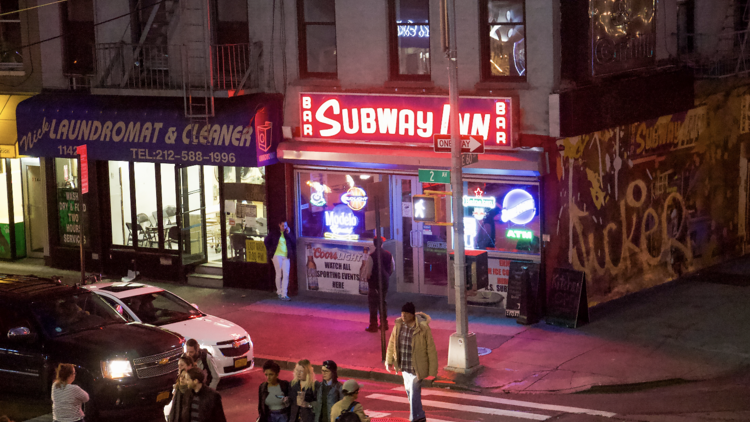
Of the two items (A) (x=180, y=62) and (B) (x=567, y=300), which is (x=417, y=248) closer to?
(B) (x=567, y=300)

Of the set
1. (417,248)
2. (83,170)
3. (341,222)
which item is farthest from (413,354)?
(83,170)

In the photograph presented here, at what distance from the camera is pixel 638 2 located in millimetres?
19422

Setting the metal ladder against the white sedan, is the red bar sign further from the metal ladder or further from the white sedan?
the white sedan

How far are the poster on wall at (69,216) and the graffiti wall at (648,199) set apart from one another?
12.6 m

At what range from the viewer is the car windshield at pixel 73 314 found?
13.3 metres

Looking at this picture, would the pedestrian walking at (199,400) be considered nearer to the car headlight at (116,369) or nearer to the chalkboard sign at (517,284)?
the car headlight at (116,369)

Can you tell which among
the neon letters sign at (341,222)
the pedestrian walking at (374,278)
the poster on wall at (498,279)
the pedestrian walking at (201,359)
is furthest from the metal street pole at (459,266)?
the neon letters sign at (341,222)

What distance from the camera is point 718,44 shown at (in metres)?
21.6

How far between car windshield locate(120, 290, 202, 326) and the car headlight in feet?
7.88

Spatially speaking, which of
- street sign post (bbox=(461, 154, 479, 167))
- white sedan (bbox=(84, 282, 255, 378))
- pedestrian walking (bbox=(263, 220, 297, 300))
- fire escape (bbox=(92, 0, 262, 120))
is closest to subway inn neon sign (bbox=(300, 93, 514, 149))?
fire escape (bbox=(92, 0, 262, 120))

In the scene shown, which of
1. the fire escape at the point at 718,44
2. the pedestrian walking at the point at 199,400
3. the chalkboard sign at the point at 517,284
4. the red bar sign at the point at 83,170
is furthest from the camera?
the fire escape at the point at 718,44

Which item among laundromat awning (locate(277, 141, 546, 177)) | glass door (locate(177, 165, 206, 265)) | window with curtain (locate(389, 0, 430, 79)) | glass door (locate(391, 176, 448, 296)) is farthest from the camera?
glass door (locate(177, 165, 206, 265))

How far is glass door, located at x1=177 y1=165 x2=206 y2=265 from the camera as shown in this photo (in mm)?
22031

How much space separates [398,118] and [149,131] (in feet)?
19.6
